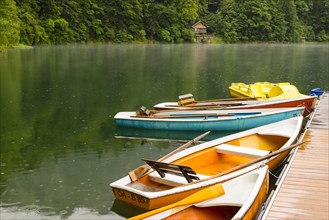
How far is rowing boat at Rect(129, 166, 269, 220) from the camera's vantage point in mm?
7340

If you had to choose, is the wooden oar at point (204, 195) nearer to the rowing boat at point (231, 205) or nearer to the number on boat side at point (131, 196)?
the rowing boat at point (231, 205)

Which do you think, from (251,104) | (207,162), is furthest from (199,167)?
(251,104)

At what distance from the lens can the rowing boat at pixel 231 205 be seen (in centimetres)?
734

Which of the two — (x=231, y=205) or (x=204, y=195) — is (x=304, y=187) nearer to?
(x=231, y=205)

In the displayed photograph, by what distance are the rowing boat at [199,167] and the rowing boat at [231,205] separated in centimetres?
44

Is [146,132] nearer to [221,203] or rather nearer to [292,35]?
[221,203]

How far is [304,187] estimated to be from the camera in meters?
8.95

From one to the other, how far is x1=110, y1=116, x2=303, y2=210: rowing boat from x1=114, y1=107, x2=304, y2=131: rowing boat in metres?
3.34

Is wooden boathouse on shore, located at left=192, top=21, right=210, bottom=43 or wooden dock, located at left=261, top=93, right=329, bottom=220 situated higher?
wooden boathouse on shore, located at left=192, top=21, right=210, bottom=43

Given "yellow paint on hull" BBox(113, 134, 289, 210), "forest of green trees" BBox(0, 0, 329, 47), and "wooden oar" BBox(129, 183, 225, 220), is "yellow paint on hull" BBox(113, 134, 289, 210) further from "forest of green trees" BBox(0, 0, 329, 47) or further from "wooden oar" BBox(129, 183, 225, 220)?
"forest of green trees" BBox(0, 0, 329, 47)

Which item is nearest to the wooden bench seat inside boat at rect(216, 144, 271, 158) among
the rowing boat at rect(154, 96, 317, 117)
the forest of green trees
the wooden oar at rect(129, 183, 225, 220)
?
the wooden oar at rect(129, 183, 225, 220)

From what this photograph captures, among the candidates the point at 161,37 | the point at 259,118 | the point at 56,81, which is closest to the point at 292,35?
the point at 161,37

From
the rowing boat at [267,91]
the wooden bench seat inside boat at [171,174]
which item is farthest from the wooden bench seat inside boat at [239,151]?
the rowing boat at [267,91]

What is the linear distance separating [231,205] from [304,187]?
214 centimetres
